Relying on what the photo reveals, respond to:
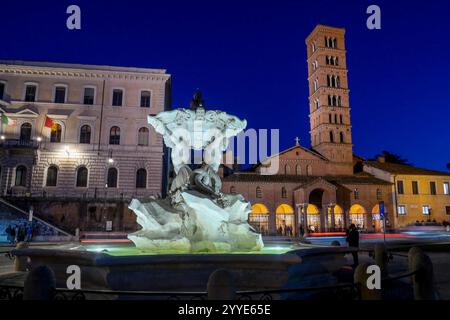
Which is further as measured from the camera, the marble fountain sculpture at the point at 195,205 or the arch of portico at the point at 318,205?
the arch of portico at the point at 318,205

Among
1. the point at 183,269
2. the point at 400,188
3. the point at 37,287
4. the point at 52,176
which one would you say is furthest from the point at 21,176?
the point at 400,188

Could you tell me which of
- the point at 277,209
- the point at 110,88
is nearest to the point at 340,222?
the point at 277,209

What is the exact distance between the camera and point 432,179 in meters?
49.9

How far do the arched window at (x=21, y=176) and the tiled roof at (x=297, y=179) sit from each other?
69.5 ft

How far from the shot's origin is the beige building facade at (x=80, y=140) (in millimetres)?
34875

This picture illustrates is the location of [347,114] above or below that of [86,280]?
above

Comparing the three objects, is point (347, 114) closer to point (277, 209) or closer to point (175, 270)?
point (277, 209)

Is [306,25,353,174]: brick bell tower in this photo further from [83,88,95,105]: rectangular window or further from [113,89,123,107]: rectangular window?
[83,88,95,105]: rectangular window

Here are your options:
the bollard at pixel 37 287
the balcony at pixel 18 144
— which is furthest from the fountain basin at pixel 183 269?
the balcony at pixel 18 144

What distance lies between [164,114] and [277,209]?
38.0 meters

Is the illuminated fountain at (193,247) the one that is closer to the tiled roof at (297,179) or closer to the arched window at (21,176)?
the arched window at (21,176)

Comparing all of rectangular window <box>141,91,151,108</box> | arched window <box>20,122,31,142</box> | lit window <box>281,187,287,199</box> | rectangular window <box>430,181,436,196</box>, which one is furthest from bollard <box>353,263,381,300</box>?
rectangular window <box>430,181,436,196</box>

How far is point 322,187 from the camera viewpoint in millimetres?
45188
